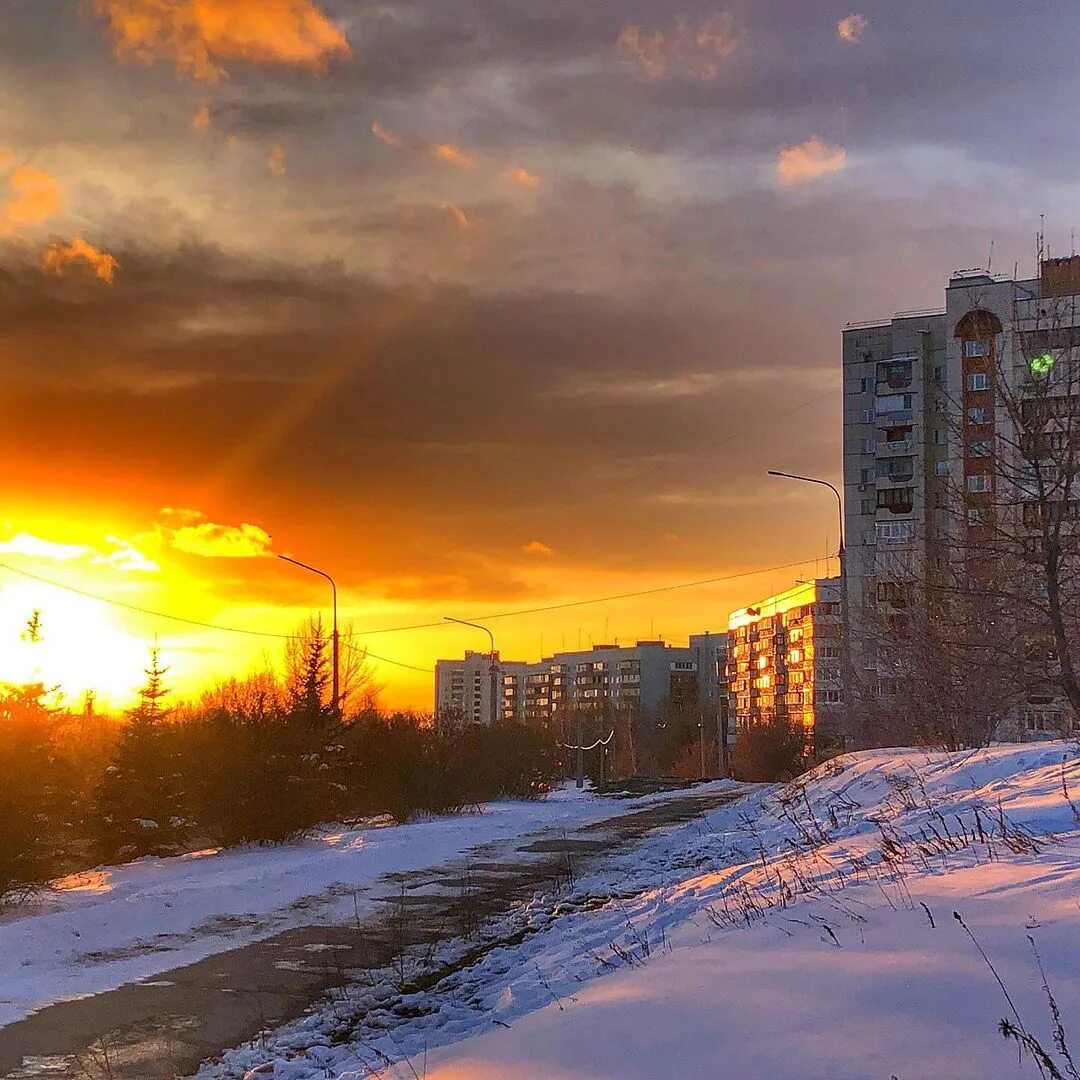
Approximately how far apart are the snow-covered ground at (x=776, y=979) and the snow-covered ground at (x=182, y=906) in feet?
7.93

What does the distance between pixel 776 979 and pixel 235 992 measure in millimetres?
5185

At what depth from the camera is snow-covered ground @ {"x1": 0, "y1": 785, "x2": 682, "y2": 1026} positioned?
10.4 meters

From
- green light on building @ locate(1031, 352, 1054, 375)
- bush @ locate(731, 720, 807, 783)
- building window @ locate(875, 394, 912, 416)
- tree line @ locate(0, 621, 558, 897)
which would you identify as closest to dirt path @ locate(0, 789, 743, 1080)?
tree line @ locate(0, 621, 558, 897)

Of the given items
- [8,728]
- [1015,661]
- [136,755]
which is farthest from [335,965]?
[136,755]

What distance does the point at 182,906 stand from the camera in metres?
13.9

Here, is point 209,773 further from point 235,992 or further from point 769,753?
point 769,753

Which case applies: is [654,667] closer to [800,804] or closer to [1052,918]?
[800,804]

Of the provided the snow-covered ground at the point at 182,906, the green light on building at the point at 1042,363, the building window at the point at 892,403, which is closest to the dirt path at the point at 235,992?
the snow-covered ground at the point at 182,906

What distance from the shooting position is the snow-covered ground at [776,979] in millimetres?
5082

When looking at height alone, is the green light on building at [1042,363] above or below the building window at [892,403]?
below

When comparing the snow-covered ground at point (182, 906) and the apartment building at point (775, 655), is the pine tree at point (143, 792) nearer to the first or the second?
the snow-covered ground at point (182, 906)

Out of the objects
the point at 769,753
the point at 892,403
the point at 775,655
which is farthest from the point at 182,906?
the point at 775,655

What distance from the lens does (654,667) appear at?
159 m

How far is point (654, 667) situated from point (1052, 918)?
506 feet
